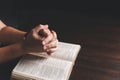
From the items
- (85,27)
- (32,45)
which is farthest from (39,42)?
(85,27)

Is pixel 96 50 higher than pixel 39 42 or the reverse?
the reverse

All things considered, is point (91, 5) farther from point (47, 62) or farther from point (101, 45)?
point (47, 62)

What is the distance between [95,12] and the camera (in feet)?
6.37

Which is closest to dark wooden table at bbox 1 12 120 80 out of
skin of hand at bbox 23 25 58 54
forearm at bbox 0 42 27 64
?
skin of hand at bbox 23 25 58 54

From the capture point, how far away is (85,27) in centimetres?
140

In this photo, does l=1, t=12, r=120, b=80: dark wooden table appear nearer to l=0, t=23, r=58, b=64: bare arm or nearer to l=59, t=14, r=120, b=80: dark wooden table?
l=59, t=14, r=120, b=80: dark wooden table

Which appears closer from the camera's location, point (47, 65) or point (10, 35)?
point (47, 65)

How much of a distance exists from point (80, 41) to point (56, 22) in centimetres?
28

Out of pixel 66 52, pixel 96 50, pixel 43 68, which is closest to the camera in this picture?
pixel 43 68

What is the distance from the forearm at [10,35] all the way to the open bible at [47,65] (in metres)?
0.18

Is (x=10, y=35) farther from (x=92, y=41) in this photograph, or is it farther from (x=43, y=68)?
(x=92, y=41)

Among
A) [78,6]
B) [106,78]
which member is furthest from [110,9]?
[106,78]

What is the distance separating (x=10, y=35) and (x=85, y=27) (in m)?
0.48

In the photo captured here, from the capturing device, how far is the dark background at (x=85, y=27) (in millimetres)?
1040
